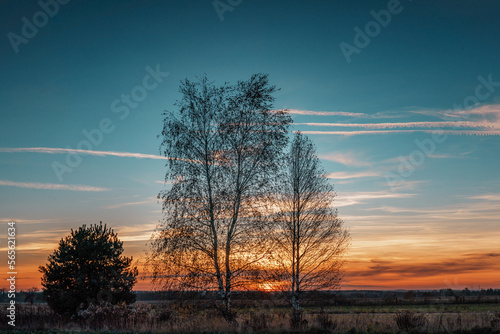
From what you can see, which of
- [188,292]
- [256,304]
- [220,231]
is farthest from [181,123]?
[256,304]

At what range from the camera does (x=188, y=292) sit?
61.2ft

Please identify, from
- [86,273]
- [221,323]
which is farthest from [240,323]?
[86,273]

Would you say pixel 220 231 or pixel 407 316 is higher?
pixel 220 231

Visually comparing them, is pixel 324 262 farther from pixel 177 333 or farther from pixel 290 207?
pixel 177 333

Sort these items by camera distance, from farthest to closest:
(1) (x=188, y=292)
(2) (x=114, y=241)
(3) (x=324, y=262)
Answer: (2) (x=114, y=241) → (3) (x=324, y=262) → (1) (x=188, y=292)

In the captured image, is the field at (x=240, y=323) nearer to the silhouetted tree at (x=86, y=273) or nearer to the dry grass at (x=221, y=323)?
the dry grass at (x=221, y=323)

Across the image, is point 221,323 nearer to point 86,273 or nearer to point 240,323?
point 240,323

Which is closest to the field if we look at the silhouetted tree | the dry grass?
the dry grass

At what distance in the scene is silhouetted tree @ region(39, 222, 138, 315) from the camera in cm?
2534

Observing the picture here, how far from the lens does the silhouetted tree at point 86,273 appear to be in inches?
998

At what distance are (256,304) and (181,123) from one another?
9.50 meters

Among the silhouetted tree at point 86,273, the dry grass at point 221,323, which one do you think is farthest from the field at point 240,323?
the silhouetted tree at point 86,273

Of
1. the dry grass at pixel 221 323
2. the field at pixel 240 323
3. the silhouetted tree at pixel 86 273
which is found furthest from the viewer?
the silhouetted tree at pixel 86 273

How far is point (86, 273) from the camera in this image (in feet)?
85.7
